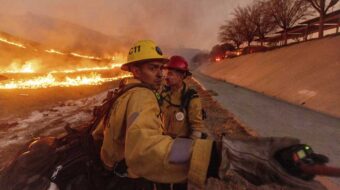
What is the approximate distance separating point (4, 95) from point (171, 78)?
726 inches

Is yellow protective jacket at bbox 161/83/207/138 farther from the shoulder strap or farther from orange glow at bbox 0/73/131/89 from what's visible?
orange glow at bbox 0/73/131/89

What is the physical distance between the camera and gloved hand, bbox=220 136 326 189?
58.3 inches

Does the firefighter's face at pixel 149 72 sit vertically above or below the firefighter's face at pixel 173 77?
above

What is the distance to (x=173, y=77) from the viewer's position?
4504 millimetres

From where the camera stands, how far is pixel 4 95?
19516mm

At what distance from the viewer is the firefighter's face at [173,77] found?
4.48 metres

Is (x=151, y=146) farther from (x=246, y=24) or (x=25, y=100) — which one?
(x=246, y=24)

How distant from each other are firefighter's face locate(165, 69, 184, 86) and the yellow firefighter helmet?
190 centimetres

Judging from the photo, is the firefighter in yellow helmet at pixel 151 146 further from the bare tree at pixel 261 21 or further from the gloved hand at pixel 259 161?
the bare tree at pixel 261 21

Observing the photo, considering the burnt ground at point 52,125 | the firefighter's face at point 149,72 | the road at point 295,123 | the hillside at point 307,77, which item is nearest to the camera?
the firefighter's face at point 149,72

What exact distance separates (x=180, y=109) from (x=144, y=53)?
76.5 inches

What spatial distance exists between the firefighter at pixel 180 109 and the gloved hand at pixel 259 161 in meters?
2.62

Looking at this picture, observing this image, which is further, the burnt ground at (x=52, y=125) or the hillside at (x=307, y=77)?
the hillside at (x=307, y=77)

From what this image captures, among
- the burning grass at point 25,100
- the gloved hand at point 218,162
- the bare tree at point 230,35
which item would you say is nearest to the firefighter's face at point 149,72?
the gloved hand at point 218,162
